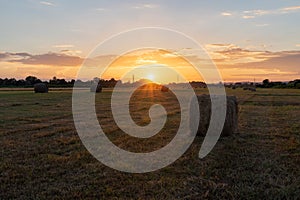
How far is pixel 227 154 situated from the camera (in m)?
8.75

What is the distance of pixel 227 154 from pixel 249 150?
84 centimetres

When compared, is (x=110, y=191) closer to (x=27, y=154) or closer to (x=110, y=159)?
(x=110, y=159)

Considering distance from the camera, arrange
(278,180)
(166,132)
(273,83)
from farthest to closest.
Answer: (273,83) < (166,132) < (278,180)

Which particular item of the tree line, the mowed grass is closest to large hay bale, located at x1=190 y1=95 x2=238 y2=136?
the mowed grass

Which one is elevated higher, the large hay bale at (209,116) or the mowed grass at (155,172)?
the large hay bale at (209,116)

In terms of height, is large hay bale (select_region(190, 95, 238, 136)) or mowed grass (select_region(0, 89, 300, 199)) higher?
large hay bale (select_region(190, 95, 238, 136))

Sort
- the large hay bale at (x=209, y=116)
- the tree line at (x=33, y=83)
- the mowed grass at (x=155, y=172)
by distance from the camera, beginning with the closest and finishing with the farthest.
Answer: the mowed grass at (x=155, y=172)
the large hay bale at (x=209, y=116)
the tree line at (x=33, y=83)

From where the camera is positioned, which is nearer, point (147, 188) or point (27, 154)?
point (147, 188)

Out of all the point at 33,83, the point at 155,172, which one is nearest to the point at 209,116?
the point at 155,172

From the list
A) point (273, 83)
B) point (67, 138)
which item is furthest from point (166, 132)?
point (273, 83)

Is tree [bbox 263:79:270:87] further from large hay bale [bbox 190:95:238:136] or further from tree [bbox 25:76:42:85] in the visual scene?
large hay bale [bbox 190:95:238:136]

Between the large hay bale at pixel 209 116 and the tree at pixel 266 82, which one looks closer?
the large hay bale at pixel 209 116

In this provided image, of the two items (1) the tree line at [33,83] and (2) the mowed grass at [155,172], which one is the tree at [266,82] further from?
(2) the mowed grass at [155,172]

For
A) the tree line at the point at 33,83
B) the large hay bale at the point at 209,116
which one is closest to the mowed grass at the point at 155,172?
the large hay bale at the point at 209,116
